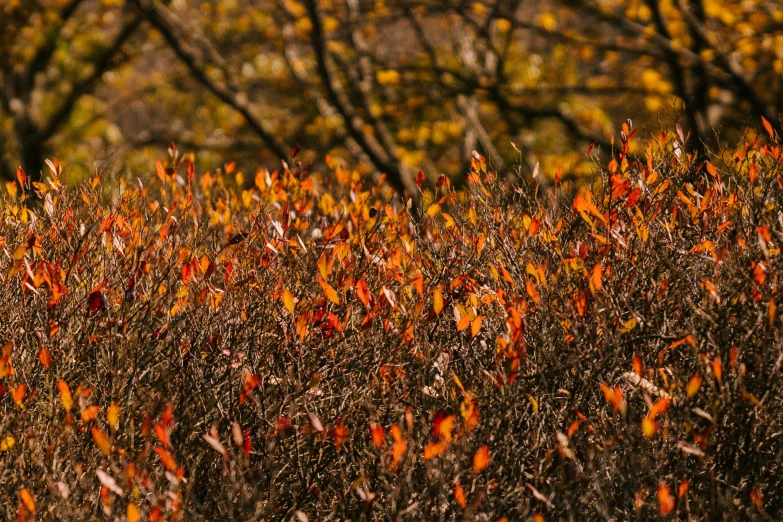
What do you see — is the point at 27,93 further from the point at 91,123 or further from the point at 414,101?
the point at 414,101

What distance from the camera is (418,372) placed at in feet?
10.4

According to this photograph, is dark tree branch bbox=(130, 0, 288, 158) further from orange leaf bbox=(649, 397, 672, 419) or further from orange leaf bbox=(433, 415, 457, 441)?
orange leaf bbox=(649, 397, 672, 419)

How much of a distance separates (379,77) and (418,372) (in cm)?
691

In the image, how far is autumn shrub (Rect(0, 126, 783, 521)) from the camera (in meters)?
2.73

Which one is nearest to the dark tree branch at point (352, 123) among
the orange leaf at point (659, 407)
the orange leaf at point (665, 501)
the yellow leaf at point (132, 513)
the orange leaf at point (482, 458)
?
the orange leaf at point (659, 407)

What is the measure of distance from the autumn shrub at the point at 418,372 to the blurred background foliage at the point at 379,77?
4.61 metres

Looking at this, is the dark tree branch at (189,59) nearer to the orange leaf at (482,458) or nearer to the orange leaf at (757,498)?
the orange leaf at (482,458)

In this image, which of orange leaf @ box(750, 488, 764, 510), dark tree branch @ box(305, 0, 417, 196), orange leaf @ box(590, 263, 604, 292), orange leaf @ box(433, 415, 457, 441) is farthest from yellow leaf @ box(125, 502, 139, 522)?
dark tree branch @ box(305, 0, 417, 196)

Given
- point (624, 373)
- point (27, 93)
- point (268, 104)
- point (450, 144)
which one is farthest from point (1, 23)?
point (624, 373)

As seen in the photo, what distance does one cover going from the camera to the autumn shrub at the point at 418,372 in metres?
2.73

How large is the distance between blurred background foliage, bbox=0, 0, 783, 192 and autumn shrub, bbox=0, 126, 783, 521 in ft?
Result: 15.1

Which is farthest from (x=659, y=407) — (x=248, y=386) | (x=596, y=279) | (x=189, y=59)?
(x=189, y=59)

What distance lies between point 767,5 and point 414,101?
173 inches

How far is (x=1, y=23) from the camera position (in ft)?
36.7
